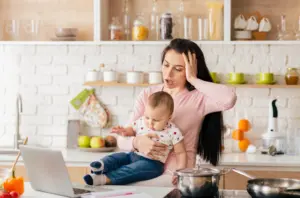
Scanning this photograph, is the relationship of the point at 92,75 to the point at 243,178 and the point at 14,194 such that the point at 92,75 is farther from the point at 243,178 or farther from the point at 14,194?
the point at 14,194

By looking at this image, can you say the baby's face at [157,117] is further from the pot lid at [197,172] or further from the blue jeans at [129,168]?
the pot lid at [197,172]

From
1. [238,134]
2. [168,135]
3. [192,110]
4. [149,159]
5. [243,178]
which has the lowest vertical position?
[243,178]

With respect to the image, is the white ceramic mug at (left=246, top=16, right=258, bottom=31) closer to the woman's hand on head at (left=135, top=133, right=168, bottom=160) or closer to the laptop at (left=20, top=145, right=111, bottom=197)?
the woman's hand on head at (left=135, top=133, right=168, bottom=160)

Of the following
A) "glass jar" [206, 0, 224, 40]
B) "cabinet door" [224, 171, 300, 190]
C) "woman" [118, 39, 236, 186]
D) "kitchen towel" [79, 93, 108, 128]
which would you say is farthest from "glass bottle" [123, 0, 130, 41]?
"woman" [118, 39, 236, 186]

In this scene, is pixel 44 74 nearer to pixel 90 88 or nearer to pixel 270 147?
pixel 90 88

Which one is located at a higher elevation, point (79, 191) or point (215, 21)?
point (215, 21)

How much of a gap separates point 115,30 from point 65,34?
421 mm

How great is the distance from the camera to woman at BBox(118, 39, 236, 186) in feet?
10.8

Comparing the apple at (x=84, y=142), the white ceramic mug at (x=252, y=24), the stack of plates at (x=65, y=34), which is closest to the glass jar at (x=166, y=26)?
the white ceramic mug at (x=252, y=24)

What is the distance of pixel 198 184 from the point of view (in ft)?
9.01

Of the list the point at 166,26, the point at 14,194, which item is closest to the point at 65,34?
the point at 166,26

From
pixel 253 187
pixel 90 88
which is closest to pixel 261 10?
pixel 90 88

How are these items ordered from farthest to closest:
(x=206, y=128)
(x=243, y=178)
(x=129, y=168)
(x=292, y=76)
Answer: (x=292, y=76), (x=243, y=178), (x=206, y=128), (x=129, y=168)

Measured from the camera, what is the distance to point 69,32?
5.21 meters
